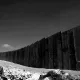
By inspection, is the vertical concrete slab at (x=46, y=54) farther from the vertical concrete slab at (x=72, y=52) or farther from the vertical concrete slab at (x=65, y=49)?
the vertical concrete slab at (x=72, y=52)

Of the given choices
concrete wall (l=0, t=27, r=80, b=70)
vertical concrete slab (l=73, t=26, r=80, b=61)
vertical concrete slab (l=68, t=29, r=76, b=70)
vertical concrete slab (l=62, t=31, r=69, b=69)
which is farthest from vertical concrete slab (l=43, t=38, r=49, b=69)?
vertical concrete slab (l=73, t=26, r=80, b=61)

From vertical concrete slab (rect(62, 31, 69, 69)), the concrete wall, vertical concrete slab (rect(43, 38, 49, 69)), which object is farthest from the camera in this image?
vertical concrete slab (rect(43, 38, 49, 69))

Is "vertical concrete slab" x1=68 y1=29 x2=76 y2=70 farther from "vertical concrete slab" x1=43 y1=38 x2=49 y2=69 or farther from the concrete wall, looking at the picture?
"vertical concrete slab" x1=43 y1=38 x2=49 y2=69

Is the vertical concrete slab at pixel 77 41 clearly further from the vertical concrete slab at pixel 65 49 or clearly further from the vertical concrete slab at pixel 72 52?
the vertical concrete slab at pixel 65 49

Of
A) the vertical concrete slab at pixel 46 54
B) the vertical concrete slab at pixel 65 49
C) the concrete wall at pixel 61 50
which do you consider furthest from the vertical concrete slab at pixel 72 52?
the vertical concrete slab at pixel 46 54

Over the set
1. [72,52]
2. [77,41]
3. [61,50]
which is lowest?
[72,52]

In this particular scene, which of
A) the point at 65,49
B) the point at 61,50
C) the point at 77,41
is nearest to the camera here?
the point at 77,41

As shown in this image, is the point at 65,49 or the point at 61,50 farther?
the point at 61,50

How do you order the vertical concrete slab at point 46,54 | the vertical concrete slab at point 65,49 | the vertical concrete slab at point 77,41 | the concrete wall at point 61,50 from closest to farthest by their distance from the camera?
the vertical concrete slab at point 77,41
the concrete wall at point 61,50
the vertical concrete slab at point 65,49
the vertical concrete slab at point 46,54

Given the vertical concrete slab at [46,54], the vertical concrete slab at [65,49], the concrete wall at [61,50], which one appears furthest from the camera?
the vertical concrete slab at [46,54]

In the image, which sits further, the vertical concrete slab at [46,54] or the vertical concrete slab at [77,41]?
the vertical concrete slab at [46,54]

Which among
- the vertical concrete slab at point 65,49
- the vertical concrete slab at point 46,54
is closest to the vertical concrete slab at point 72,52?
the vertical concrete slab at point 65,49

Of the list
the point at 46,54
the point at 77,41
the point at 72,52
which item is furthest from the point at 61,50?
the point at 46,54

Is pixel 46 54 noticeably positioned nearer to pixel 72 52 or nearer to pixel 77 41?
pixel 72 52
